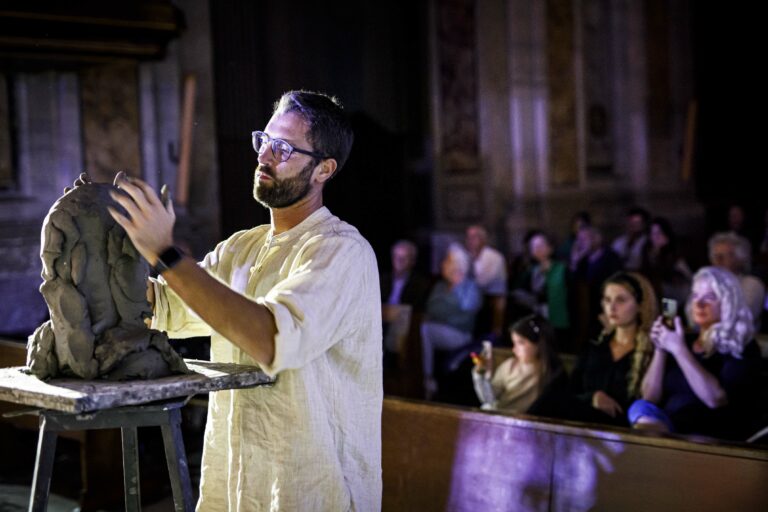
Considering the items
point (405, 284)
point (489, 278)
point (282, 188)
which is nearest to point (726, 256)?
point (489, 278)

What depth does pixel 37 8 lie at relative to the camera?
6738 mm

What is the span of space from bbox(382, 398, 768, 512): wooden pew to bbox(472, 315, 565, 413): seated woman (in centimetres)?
103

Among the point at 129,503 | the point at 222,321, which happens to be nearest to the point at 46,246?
the point at 222,321

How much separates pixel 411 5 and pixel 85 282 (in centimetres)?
979

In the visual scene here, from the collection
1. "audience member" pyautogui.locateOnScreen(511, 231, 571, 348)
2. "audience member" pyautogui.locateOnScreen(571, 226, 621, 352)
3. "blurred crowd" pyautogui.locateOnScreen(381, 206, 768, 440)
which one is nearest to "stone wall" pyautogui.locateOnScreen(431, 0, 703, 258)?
"audience member" pyautogui.locateOnScreen(571, 226, 621, 352)

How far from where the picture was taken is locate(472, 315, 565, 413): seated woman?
16.3 ft

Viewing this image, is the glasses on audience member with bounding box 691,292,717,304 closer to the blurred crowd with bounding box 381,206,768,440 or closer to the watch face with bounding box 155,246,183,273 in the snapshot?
the blurred crowd with bounding box 381,206,768,440

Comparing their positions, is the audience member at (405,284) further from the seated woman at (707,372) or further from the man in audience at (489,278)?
the seated woman at (707,372)

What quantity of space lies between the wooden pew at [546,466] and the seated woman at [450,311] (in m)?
2.84

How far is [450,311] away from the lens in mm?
7340

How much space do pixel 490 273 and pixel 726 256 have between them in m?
2.19

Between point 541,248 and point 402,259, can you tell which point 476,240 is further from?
point 402,259

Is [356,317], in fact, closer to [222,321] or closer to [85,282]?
[222,321]

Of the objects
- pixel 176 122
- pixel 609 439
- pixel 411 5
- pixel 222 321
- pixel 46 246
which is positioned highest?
pixel 411 5
